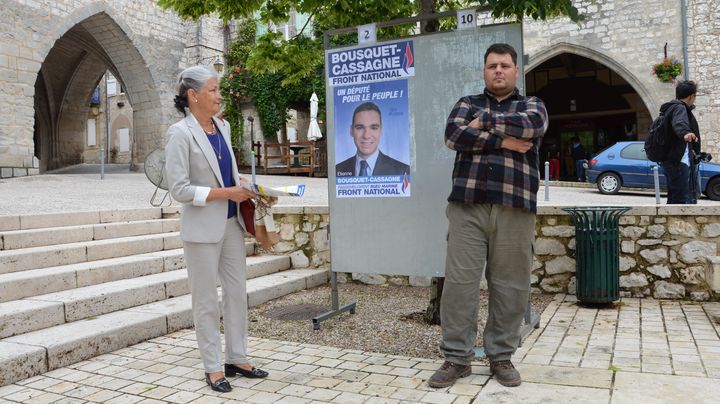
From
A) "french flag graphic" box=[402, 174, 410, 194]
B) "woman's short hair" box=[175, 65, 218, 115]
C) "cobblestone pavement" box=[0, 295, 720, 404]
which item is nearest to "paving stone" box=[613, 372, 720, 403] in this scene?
"cobblestone pavement" box=[0, 295, 720, 404]

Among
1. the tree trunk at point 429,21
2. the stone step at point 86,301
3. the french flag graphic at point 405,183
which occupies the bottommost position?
the stone step at point 86,301

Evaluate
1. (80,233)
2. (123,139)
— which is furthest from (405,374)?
(123,139)

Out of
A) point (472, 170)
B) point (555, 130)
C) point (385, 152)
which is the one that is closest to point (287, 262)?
point (385, 152)

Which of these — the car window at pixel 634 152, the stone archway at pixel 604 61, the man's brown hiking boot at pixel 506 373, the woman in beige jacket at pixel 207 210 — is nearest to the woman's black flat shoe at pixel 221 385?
the woman in beige jacket at pixel 207 210

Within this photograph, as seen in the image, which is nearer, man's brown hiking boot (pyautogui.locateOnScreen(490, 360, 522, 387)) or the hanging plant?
man's brown hiking boot (pyautogui.locateOnScreen(490, 360, 522, 387))

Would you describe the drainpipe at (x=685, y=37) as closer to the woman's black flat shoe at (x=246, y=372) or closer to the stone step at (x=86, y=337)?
the stone step at (x=86, y=337)

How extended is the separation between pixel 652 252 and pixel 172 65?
16635 millimetres

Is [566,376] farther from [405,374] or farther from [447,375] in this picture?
[405,374]

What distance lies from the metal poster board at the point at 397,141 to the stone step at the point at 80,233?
2.70 meters

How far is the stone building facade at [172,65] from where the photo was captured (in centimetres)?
1427

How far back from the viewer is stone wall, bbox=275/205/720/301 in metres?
5.26

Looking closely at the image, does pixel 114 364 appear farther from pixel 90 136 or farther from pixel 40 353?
pixel 90 136

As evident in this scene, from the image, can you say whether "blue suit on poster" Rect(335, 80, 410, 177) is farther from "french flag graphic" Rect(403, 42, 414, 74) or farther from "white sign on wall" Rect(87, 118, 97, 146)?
"white sign on wall" Rect(87, 118, 97, 146)

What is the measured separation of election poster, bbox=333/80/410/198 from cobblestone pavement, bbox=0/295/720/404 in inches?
49.4
